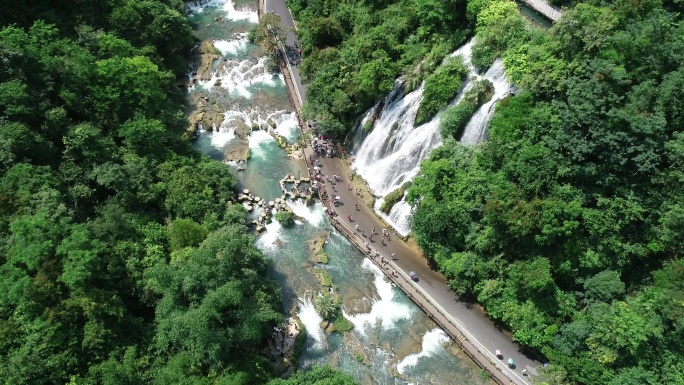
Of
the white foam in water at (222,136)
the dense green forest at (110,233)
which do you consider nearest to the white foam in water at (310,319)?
the dense green forest at (110,233)

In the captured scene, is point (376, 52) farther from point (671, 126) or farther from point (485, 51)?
point (671, 126)

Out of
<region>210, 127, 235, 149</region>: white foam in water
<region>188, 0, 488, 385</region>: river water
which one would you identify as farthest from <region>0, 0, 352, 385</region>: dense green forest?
<region>210, 127, 235, 149</region>: white foam in water

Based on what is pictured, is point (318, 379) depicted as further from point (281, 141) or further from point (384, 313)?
point (281, 141)

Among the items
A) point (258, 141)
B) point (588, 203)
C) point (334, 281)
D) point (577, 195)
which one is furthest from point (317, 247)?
point (588, 203)

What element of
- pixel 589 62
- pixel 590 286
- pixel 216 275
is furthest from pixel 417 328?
pixel 589 62

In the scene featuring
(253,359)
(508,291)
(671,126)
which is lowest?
(253,359)

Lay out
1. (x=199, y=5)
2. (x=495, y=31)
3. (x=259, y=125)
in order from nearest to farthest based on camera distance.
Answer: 1. (x=495, y=31)
2. (x=259, y=125)
3. (x=199, y=5)
